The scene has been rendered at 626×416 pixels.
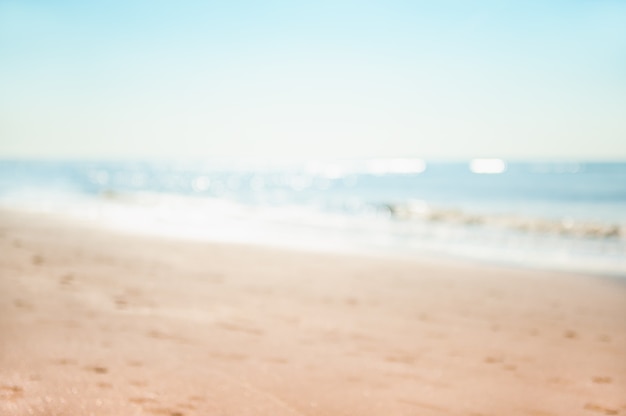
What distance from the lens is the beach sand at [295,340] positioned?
3.65 m

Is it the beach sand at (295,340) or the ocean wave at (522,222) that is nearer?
the beach sand at (295,340)

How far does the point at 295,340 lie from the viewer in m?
5.05

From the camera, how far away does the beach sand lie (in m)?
3.65

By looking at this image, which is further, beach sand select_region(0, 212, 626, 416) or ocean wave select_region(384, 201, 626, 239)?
ocean wave select_region(384, 201, 626, 239)

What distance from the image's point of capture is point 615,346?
5.51 meters

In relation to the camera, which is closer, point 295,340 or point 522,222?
point 295,340

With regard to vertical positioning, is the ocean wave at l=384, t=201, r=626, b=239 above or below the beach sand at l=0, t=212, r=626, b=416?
above

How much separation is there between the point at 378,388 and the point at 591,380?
196 centimetres

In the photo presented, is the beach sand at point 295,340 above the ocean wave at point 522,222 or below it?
below

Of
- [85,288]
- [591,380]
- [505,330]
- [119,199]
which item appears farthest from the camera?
[119,199]

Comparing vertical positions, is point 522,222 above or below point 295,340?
above

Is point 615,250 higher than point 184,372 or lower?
higher

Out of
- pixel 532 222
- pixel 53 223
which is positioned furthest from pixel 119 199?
pixel 532 222

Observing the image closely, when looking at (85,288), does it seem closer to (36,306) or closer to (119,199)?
(36,306)
